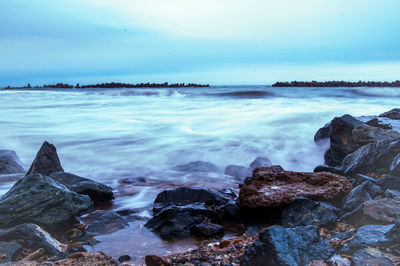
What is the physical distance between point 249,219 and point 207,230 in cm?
51

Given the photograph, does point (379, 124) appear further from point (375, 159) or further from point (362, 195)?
point (362, 195)

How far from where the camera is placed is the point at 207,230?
121 inches

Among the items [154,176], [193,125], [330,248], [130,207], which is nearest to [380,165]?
[330,248]

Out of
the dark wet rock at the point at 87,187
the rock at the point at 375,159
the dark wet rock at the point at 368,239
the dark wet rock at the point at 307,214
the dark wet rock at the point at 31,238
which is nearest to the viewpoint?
the dark wet rock at the point at 368,239

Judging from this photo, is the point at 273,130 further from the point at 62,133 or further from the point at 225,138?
the point at 62,133

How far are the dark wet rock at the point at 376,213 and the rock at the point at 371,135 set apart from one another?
212 cm

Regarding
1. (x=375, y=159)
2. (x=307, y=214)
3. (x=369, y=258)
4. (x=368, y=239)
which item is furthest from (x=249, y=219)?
(x=375, y=159)

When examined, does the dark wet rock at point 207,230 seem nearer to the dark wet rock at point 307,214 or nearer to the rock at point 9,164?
the dark wet rock at point 307,214

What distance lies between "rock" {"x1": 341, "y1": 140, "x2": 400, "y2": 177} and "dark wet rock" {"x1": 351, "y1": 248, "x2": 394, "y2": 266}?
2.10 meters

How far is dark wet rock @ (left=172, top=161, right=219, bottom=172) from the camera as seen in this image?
5.98 metres

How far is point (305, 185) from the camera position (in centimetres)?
352

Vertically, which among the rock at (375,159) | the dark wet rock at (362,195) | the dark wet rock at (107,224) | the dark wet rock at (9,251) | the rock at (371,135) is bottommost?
the dark wet rock at (107,224)

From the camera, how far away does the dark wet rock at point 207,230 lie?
3.06m

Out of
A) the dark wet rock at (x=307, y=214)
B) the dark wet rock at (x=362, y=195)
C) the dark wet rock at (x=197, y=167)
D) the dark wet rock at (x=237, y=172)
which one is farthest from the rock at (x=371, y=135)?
the dark wet rock at (x=197, y=167)
